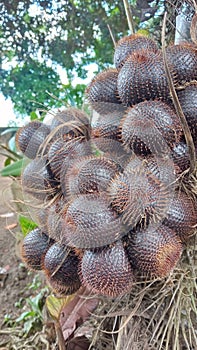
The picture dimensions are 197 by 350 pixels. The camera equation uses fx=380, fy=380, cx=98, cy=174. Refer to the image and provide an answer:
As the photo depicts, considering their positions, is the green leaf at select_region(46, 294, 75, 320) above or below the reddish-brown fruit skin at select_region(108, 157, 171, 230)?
below

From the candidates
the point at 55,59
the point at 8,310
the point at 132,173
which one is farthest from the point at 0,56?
the point at 132,173

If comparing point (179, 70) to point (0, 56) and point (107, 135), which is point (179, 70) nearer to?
point (107, 135)

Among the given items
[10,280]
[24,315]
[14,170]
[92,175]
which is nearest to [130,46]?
[92,175]

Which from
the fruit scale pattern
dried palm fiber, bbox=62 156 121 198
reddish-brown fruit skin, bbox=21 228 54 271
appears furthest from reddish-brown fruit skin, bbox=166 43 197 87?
reddish-brown fruit skin, bbox=21 228 54 271

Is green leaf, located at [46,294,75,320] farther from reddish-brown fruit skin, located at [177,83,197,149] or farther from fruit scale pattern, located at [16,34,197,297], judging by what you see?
reddish-brown fruit skin, located at [177,83,197,149]

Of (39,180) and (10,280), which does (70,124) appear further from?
(10,280)
